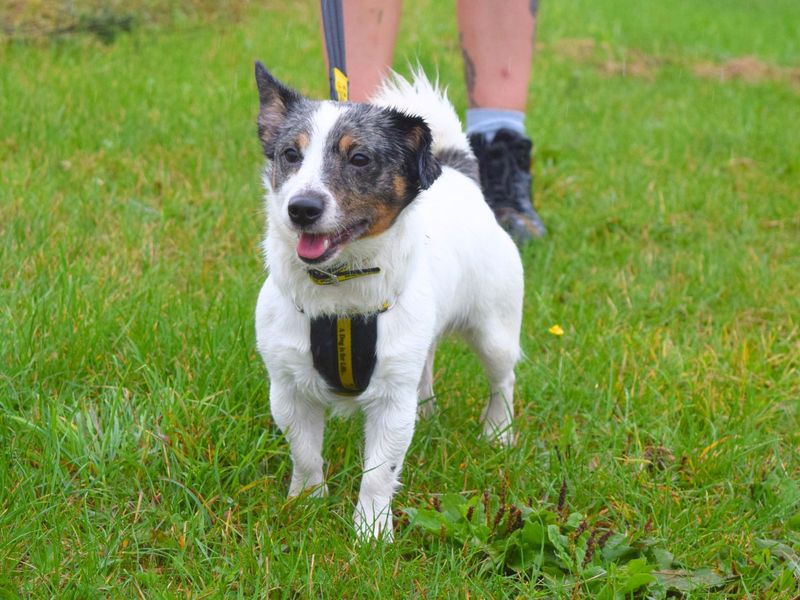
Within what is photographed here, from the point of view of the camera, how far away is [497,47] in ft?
13.5

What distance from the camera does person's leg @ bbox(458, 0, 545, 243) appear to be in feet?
13.5

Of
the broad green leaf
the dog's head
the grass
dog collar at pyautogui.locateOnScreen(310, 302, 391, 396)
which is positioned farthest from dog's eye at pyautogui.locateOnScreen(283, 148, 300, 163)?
the broad green leaf

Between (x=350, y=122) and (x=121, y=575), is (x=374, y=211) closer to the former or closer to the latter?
(x=350, y=122)

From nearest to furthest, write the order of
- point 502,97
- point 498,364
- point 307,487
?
point 307,487 < point 498,364 < point 502,97

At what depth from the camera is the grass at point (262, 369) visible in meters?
2.25

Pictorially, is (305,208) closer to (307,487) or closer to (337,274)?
(337,274)

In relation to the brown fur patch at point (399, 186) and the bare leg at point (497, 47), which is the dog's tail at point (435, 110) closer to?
the brown fur patch at point (399, 186)

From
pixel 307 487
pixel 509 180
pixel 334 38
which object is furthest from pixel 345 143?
pixel 509 180

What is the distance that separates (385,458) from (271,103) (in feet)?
3.25

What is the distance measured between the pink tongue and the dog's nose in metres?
0.06

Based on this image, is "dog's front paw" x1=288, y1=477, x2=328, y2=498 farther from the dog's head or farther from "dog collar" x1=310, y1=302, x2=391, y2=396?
the dog's head

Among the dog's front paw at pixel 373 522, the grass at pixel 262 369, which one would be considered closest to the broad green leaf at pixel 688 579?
the grass at pixel 262 369

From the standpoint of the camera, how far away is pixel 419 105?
2.89 metres

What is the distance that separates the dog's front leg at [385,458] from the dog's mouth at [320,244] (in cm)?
42
